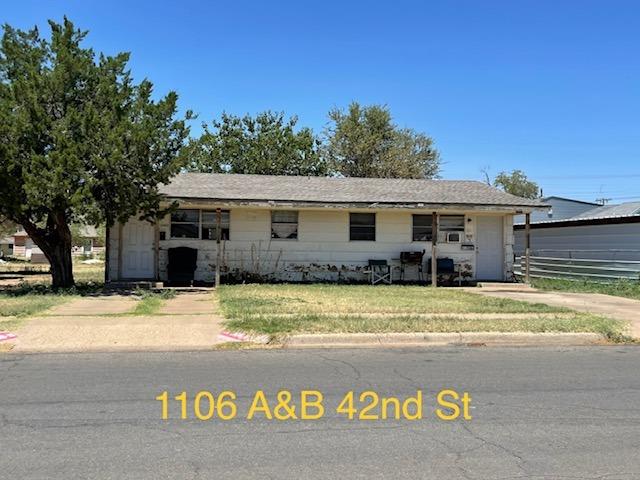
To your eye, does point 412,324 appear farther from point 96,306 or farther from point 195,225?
point 195,225

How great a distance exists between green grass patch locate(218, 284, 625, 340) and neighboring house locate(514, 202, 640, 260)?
20.2 ft

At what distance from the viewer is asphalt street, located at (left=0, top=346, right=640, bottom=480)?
14.7 feet

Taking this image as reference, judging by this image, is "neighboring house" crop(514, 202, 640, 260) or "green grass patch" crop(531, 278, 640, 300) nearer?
"green grass patch" crop(531, 278, 640, 300)

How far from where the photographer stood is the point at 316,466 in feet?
14.7

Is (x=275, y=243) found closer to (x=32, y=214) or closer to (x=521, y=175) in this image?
(x=32, y=214)

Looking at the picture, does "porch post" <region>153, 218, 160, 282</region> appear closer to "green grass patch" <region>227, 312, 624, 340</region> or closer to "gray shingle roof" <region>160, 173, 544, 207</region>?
"gray shingle roof" <region>160, 173, 544, 207</region>

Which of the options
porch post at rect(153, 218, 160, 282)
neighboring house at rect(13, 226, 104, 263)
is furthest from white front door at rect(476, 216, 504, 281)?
neighboring house at rect(13, 226, 104, 263)

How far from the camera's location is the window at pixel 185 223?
2036 centimetres

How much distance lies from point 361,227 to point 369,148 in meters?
23.0

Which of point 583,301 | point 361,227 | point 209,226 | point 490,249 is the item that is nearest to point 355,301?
point 583,301

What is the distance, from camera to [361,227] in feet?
69.9

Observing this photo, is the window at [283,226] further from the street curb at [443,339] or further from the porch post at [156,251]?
the street curb at [443,339]

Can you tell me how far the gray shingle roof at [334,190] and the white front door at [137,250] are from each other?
1.46m

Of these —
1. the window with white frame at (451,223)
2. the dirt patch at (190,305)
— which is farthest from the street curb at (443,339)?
the window with white frame at (451,223)
